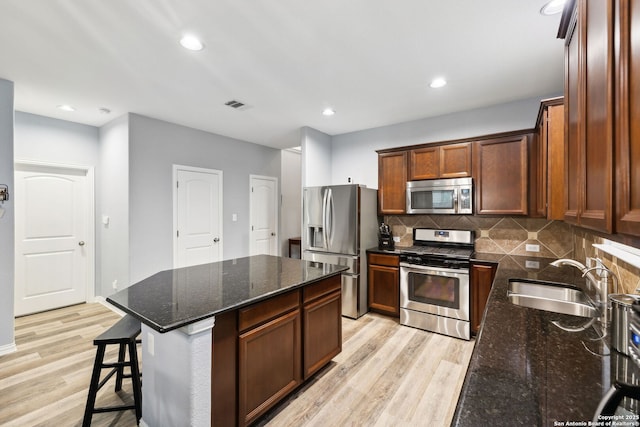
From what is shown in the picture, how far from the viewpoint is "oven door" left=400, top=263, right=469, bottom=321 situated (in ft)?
10.5

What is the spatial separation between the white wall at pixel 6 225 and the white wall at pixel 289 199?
3.79 m

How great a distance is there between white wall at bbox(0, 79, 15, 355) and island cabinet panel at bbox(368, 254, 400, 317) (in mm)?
3860

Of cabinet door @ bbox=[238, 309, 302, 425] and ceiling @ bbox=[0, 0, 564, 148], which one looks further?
ceiling @ bbox=[0, 0, 564, 148]

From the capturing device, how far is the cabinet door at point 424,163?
3660mm

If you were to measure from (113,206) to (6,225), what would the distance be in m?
1.24

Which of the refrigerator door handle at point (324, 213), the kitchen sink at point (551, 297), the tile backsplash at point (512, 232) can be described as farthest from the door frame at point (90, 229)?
the kitchen sink at point (551, 297)

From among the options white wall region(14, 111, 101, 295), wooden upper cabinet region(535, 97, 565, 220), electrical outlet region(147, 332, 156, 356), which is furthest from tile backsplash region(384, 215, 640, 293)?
white wall region(14, 111, 101, 295)

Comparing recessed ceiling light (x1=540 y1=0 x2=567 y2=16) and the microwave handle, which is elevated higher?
recessed ceiling light (x1=540 y1=0 x2=567 y2=16)

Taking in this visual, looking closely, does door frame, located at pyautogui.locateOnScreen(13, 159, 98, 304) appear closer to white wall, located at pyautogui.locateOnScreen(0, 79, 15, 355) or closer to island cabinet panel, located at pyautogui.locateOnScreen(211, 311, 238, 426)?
white wall, located at pyautogui.locateOnScreen(0, 79, 15, 355)

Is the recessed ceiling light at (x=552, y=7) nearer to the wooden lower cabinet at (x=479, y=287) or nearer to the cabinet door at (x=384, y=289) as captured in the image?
the wooden lower cabinet at (x=479, y=287)

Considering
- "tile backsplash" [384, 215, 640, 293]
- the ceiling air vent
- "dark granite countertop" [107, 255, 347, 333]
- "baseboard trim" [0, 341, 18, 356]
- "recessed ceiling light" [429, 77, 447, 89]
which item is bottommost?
"baseboard trim" [0, 341, 18, 356]

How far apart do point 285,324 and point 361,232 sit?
1.98 metres

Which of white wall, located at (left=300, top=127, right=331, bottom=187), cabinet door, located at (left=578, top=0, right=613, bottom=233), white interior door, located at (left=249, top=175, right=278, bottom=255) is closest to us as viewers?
cabinet door, located at (left=578, top=0, right=613, bottom=233)

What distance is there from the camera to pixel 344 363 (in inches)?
106
